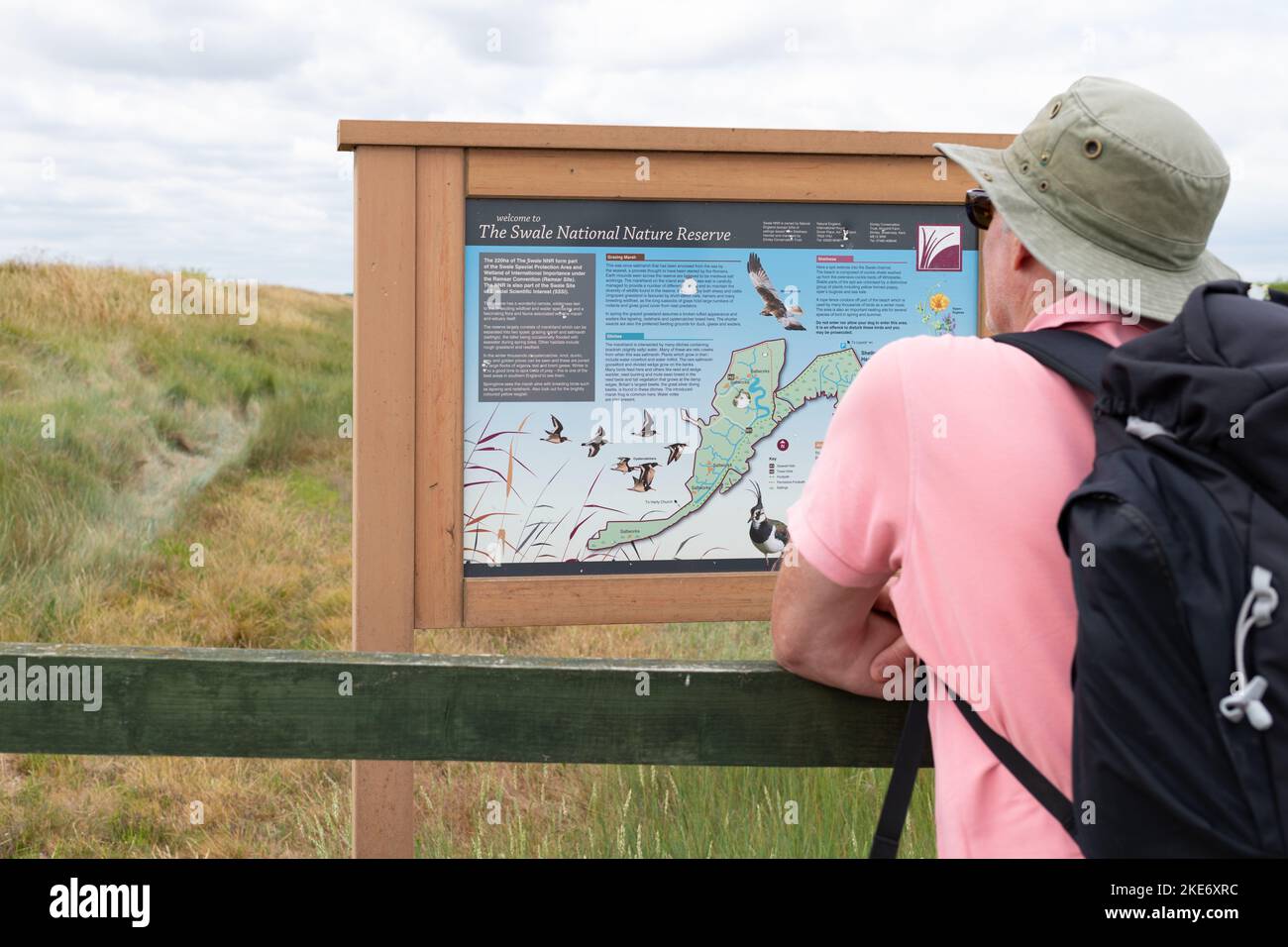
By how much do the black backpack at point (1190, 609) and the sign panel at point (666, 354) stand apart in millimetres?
2025

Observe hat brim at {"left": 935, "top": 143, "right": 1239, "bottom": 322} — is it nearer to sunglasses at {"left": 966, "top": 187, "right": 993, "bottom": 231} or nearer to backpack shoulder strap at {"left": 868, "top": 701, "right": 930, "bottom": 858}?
sunglasses at {"left": 966, "top": 187, "right": 993, "bottom": 231}

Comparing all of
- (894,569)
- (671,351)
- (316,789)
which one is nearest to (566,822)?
(316,789)

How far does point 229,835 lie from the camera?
4.71 metres

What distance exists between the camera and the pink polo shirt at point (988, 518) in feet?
4.74

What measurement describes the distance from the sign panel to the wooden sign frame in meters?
0.05

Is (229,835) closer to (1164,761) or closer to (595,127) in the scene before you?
A: (595,127)

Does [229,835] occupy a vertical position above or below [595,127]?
below

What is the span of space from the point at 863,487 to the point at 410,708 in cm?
83

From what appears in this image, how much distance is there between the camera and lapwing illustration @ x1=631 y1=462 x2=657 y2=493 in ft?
10.9
